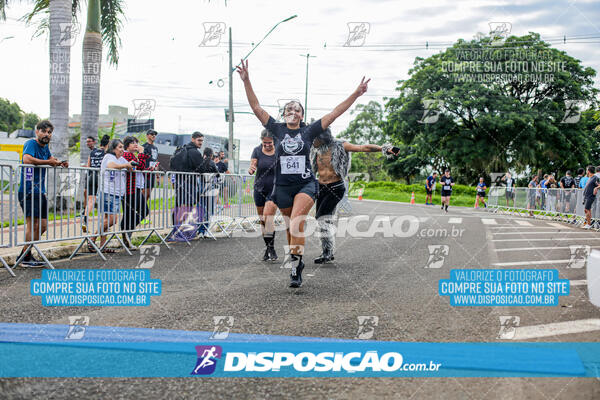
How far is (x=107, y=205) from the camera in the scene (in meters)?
7.91

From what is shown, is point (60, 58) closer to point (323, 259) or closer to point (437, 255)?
point (323, 259)

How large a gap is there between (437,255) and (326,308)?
416 cm

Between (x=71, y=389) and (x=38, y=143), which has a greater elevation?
(x=38, y=143)

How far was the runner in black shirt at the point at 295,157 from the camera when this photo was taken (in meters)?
5.78

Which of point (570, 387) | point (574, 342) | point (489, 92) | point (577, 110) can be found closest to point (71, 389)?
point (570, 387)

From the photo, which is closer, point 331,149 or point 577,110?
point 331,149

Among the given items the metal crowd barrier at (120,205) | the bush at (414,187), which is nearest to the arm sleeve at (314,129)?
the metal crowd barrier at (120,205)

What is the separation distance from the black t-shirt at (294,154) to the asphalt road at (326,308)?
1.19 meters

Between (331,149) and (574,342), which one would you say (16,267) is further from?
(574,342)

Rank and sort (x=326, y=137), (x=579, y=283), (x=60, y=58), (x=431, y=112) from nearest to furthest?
(x=579, y=283)
(x=326, y=137)
(x=60, y=58)
(x=431, y=112)

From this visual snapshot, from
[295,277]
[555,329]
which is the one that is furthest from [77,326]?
[555,329]

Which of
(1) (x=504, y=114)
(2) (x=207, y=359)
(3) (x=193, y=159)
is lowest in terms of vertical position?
(2) (x=207, y=359)

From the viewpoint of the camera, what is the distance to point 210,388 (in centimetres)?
276

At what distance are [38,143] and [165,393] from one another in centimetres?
532
